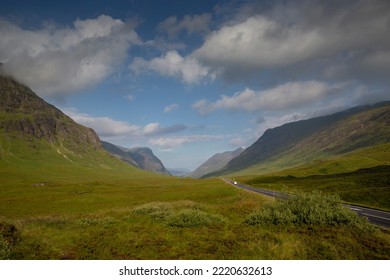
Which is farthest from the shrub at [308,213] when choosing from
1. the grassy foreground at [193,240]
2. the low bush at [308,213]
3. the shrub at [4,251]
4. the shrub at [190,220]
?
the shrub at [4,251]

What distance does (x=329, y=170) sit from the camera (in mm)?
183625

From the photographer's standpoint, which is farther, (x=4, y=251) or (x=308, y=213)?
(x=308, y=213)

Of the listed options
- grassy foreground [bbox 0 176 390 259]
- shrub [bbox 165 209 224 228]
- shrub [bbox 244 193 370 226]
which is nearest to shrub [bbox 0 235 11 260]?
grassy foreground [bbox 0 176 390 259]

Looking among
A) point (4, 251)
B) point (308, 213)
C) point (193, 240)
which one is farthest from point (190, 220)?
point (4, 251)

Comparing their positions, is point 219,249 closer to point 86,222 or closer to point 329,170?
point 86,222

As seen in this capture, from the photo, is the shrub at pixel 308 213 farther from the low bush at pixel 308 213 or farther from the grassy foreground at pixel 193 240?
the grassy foreground at pixel 193 240

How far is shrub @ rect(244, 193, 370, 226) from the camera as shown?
83.0 ft

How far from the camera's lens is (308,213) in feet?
85.4

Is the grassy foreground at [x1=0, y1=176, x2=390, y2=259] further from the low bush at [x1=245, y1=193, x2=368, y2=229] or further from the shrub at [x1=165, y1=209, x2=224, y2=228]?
the low bush at [x1=245, y1=193, x2=368, y2=229]

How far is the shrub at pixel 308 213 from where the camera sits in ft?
83.0

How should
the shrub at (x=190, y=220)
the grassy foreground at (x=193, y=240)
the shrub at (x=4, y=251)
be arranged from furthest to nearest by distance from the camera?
the shrub at (x=190, y=220) < the grassy foreground at (x=193, y=240) < the shrub at (x=4, y=251)

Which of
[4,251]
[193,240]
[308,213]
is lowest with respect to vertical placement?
[193,240]

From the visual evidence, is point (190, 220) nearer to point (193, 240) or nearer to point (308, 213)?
point (193, 240)
